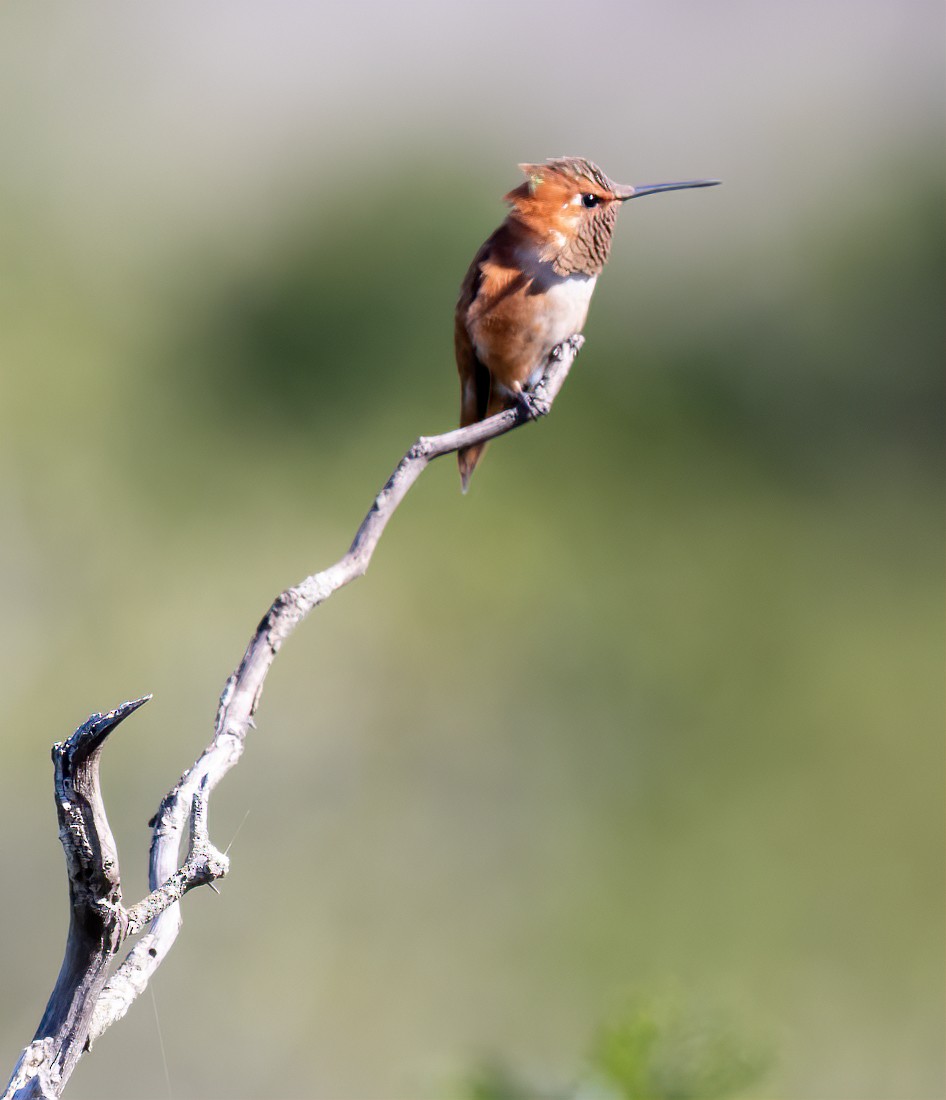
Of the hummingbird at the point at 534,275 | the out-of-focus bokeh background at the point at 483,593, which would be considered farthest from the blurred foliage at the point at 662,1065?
the out-of-focus bokeh background at the point at 483,593

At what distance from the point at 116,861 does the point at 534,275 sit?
124cm

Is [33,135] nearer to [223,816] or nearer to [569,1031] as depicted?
[223,816]

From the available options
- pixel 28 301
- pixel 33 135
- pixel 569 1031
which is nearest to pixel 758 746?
Result: pixel 569 1031

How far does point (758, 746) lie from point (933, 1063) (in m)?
2.03

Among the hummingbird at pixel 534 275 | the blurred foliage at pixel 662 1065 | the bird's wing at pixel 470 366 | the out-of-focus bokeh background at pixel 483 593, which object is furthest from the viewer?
the out-of-focus bokeh background at pixel 483 593

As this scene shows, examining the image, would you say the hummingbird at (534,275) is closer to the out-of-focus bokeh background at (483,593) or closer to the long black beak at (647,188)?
the long black beak at (647,188)

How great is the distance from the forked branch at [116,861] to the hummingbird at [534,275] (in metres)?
0.94

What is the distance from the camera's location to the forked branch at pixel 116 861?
1.71 ft

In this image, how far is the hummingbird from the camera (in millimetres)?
1560

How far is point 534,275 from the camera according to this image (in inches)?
64.8

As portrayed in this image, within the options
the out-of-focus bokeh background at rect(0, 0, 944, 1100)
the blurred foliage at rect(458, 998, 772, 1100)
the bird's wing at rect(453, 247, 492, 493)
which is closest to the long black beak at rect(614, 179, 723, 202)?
the bird's wing at rect(453, 247, 492, 493)

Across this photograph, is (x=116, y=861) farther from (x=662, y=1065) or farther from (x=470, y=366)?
(x=470, y=366)

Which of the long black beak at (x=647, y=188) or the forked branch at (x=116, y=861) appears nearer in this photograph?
the forked branch at (x=116, y=861)

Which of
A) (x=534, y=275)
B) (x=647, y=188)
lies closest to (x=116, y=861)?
(x=647, y=188)
